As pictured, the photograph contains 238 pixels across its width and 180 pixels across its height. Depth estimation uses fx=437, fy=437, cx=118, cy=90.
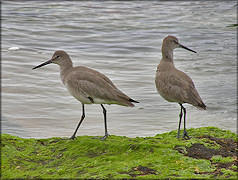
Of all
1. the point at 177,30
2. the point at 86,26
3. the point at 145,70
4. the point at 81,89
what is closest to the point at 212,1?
the point at 177,30

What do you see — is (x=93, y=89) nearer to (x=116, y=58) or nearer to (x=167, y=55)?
(x=167, y=55)

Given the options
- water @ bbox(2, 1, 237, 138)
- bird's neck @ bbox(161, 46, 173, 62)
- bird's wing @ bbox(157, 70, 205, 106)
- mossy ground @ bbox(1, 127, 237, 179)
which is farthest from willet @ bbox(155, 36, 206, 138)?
water @ bbox(2, 1, 237, 138)

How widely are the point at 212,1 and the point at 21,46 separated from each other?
1320 cm

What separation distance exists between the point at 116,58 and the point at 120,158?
9704mm

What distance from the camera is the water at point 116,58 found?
9734 millimetres

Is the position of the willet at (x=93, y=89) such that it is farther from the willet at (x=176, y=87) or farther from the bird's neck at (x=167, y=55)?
the bird's neck at (x=167, y=55)

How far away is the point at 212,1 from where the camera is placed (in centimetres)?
2508

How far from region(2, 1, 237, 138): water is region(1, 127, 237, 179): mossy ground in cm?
276

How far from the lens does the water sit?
9734 millimetres

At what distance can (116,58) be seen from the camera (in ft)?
48.9

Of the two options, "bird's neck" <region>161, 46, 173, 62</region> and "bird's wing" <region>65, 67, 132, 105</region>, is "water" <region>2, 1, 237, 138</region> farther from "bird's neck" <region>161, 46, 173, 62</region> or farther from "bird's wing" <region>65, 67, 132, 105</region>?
"bird's wing" <region>65, 67, 132, 105</region>

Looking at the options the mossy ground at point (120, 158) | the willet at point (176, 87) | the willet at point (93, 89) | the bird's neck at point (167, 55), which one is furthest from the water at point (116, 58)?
the mossy ground at point (120, 158)

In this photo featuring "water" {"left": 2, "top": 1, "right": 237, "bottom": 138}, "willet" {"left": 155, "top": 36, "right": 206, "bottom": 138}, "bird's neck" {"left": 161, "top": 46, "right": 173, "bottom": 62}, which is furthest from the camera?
A: "water" {"left": 2, "top": 1, "right": 237, "bottom": 138}

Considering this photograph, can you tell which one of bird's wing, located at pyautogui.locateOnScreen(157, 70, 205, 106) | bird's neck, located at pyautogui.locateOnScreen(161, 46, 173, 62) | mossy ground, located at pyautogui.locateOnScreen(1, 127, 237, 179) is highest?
bird's neck, located at pyautogui.locateOnScreen(161, 46, 173, 62)
